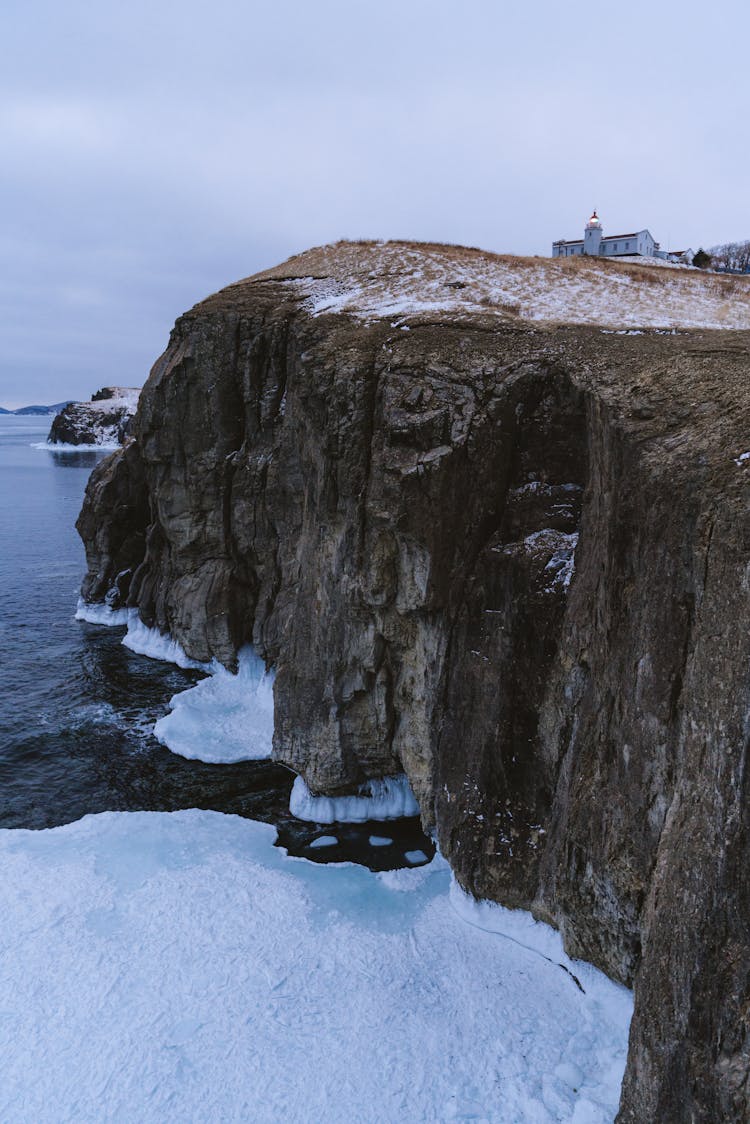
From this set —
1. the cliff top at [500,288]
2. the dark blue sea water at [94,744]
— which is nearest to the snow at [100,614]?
the dark blue sea water at [94,744]

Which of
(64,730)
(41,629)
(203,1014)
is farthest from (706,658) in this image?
(41,629)

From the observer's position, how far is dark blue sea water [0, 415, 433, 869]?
2366cm

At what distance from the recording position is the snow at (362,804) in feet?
78.4

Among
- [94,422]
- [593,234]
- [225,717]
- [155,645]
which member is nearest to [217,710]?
[225,717]

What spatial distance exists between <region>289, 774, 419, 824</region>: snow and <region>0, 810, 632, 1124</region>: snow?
2998 millimetres

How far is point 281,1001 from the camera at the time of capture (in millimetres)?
15750

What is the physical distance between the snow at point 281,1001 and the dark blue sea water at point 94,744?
288 centimetres

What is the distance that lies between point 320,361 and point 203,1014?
18.8 meters

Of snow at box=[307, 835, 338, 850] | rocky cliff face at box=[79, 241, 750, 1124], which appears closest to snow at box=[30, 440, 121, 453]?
rocky cliff face at box=[79, 241, 750, 1124]

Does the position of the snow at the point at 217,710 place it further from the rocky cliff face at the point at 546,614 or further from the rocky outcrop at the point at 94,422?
the rocky outcrop at the point at 94,422

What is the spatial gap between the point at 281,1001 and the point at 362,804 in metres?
8.76

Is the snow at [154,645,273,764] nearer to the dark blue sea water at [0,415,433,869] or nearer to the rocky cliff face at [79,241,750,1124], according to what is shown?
the dark blue sea water at [0,415,433,869]

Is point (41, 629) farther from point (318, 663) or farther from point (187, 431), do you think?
point (318, 663)

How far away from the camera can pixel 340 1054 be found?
14523 mm
